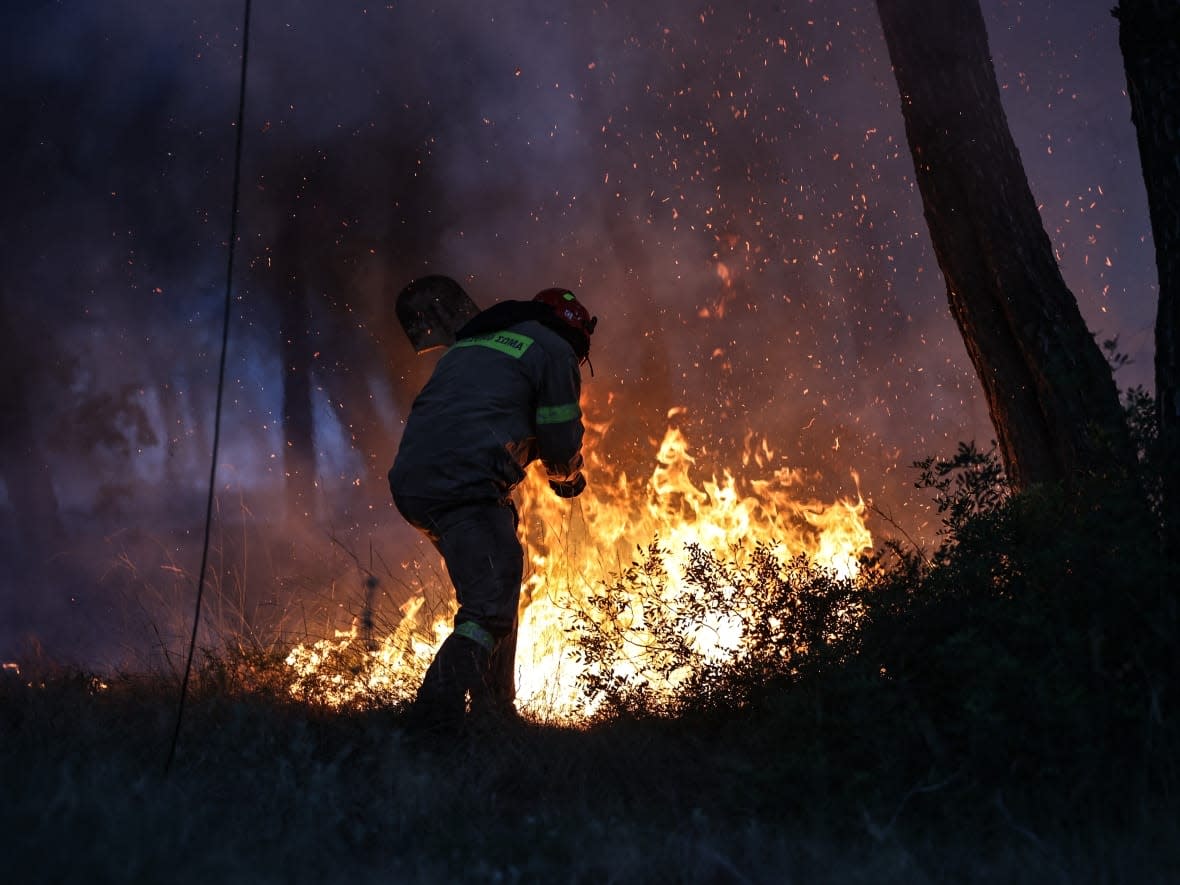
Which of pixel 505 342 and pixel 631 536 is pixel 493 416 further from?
pixel 631 536

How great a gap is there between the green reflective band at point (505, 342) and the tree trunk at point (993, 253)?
7.77 feet

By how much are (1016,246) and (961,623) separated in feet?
7.81

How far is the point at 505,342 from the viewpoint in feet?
15.6

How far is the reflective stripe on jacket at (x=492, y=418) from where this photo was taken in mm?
4551

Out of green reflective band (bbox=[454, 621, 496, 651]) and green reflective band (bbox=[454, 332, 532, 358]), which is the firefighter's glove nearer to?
green reflective band (bbox=[454, 332, 532, 358])

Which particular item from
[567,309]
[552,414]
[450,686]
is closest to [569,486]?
[552,414]

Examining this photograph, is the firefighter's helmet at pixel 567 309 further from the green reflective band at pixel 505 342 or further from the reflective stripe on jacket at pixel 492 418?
the green reflective band at pixel 505 342

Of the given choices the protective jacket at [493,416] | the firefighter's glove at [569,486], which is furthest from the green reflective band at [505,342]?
the firefighter's glove at [569,486]

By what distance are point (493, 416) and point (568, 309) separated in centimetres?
84

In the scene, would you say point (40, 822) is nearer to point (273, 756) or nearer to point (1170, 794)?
point (273, 756)

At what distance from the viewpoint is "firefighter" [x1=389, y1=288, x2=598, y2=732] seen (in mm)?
4426

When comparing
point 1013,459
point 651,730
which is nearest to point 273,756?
point 651,730

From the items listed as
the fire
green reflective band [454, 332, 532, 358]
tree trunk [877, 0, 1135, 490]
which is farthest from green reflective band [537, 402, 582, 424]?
tree trunk [877, 0, 1135, 490]

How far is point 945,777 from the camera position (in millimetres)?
3094
